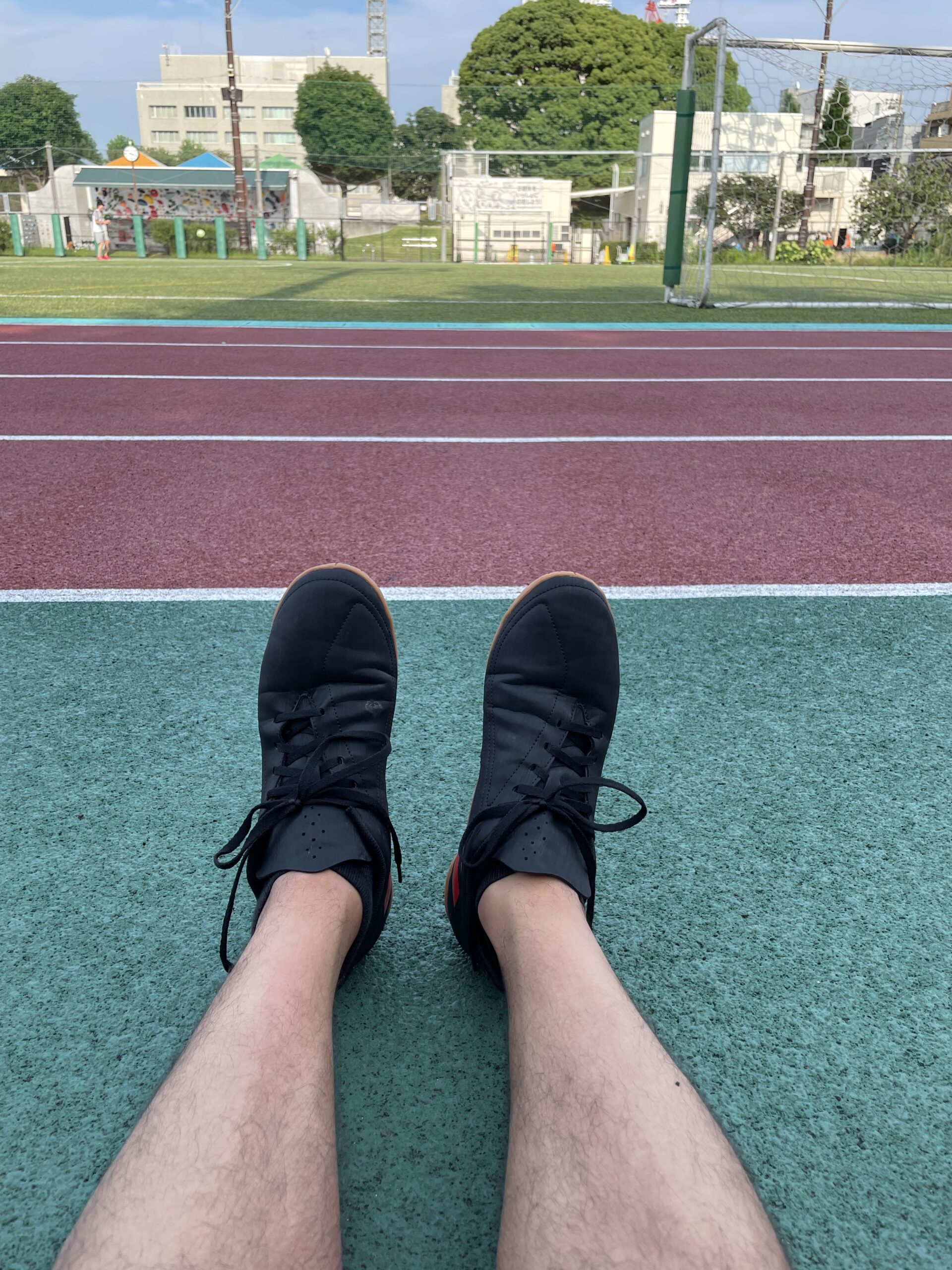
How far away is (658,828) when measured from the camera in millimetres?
1582

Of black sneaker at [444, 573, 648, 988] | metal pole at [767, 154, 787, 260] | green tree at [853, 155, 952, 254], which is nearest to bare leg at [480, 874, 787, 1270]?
black sneaker at [444, 573, 648, 988]

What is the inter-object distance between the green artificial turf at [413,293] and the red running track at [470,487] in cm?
417

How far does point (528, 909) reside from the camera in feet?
3.96

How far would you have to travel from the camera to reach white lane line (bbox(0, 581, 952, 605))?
250 centimetres

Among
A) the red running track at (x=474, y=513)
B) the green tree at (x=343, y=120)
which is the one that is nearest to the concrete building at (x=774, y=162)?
the red running track at (x=474, y=513)

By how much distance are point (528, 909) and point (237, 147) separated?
101 ft

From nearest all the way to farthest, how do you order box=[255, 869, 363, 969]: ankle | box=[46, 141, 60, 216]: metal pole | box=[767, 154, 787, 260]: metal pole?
box=[255, 869, 363, 969]: ankle → box=[767, 154, 787, 260]: metal pole → box=[46, 141, 60, 216]: metal pole

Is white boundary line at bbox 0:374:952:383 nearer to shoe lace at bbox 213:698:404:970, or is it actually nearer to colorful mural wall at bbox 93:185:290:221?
shoe lace at bbox 213:698:404:970

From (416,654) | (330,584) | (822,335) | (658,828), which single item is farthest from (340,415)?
(822,335)

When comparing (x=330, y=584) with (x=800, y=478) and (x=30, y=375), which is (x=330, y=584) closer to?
(x=800, y=478)

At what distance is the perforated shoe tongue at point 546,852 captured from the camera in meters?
1.25

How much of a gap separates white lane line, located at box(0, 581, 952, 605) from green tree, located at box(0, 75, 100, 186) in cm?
5633

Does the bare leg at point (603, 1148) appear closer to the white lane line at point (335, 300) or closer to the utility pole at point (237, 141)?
the white lane line at point (335, 300)

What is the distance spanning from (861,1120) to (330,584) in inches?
46.8
